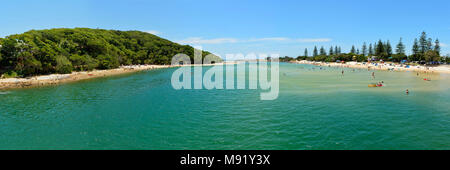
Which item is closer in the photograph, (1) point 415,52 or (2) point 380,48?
(1) point 415,52

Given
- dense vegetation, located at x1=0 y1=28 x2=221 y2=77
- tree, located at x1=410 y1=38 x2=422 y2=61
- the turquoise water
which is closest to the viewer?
the turquoise water

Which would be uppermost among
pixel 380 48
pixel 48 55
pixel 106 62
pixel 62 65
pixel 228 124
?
pixel 380 48

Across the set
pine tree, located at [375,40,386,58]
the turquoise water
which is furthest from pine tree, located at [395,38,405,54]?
the turquoise water

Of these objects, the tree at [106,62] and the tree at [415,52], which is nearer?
the tree at [106,62]

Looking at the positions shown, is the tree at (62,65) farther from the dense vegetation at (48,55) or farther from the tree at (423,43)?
the tree at (423,43)

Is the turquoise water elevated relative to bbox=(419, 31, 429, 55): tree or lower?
lower

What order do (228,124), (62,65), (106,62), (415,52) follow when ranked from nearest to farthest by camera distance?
(228,124) → (62,65) → (106,62) → (415,52)

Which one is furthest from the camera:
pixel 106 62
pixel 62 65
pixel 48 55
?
pixel 106 62

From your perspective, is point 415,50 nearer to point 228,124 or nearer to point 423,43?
point 423,43

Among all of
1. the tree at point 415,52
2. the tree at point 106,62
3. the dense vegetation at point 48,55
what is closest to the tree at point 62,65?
the dense vegetation at point 48,55

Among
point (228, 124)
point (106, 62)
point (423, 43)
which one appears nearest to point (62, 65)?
point (106, 62)

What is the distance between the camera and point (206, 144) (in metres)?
15.5

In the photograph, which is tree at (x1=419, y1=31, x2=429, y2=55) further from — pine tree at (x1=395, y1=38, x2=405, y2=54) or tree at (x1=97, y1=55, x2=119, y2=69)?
tree at (x1=97, y1=55, x2=119, y2=69)
